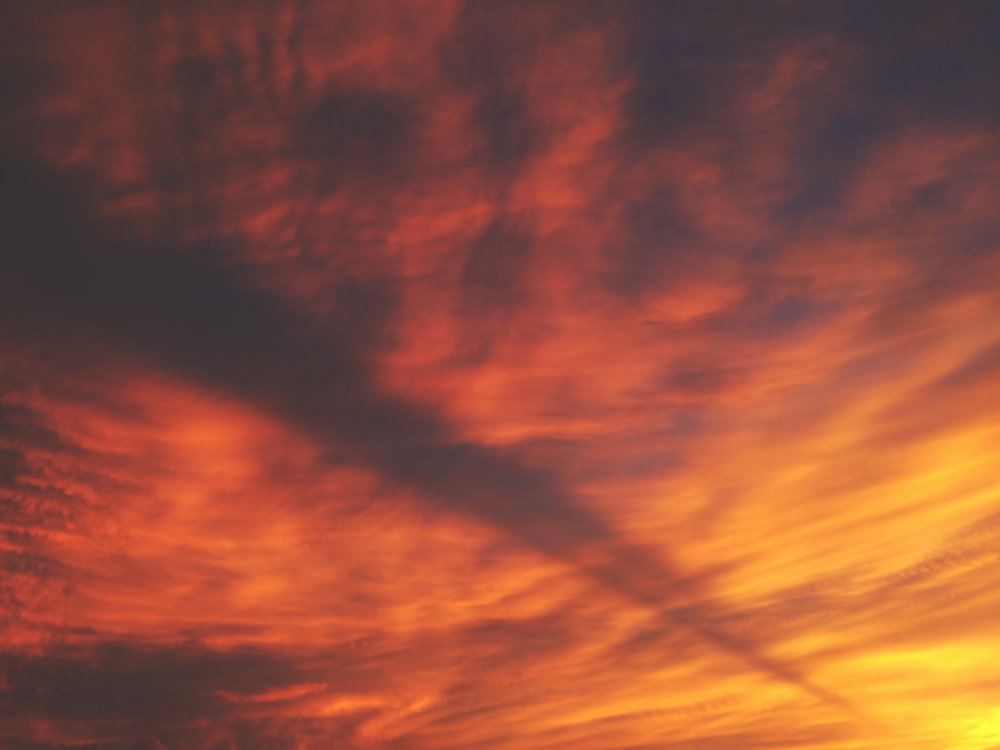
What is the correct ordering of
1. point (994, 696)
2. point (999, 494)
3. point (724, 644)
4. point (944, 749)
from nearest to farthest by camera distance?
point (999, 494)
point (724, 644)
point (994, 696)
point (944, 749)

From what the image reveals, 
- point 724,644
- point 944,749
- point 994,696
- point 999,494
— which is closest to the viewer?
point 999,494

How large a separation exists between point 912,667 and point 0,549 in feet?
77.3

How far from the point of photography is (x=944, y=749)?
89.9 feet

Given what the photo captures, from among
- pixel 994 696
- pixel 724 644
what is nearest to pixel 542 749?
pixel 724 644

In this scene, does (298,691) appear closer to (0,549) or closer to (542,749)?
(542,749)

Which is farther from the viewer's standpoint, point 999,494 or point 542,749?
point 542,749

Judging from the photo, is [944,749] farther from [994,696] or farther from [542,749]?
[542,749]

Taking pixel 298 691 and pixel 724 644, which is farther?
pixel 298 691

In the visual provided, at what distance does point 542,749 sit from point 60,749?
1488 cm

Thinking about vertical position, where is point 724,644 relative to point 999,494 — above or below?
below

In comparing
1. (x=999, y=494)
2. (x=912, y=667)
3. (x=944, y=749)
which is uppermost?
(x=999, y=494)

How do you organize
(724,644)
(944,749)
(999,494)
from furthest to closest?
(944,749) < (724,644) < (999,494)

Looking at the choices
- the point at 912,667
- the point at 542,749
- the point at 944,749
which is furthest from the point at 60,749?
the point at 944,749

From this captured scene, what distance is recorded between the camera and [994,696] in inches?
1013
